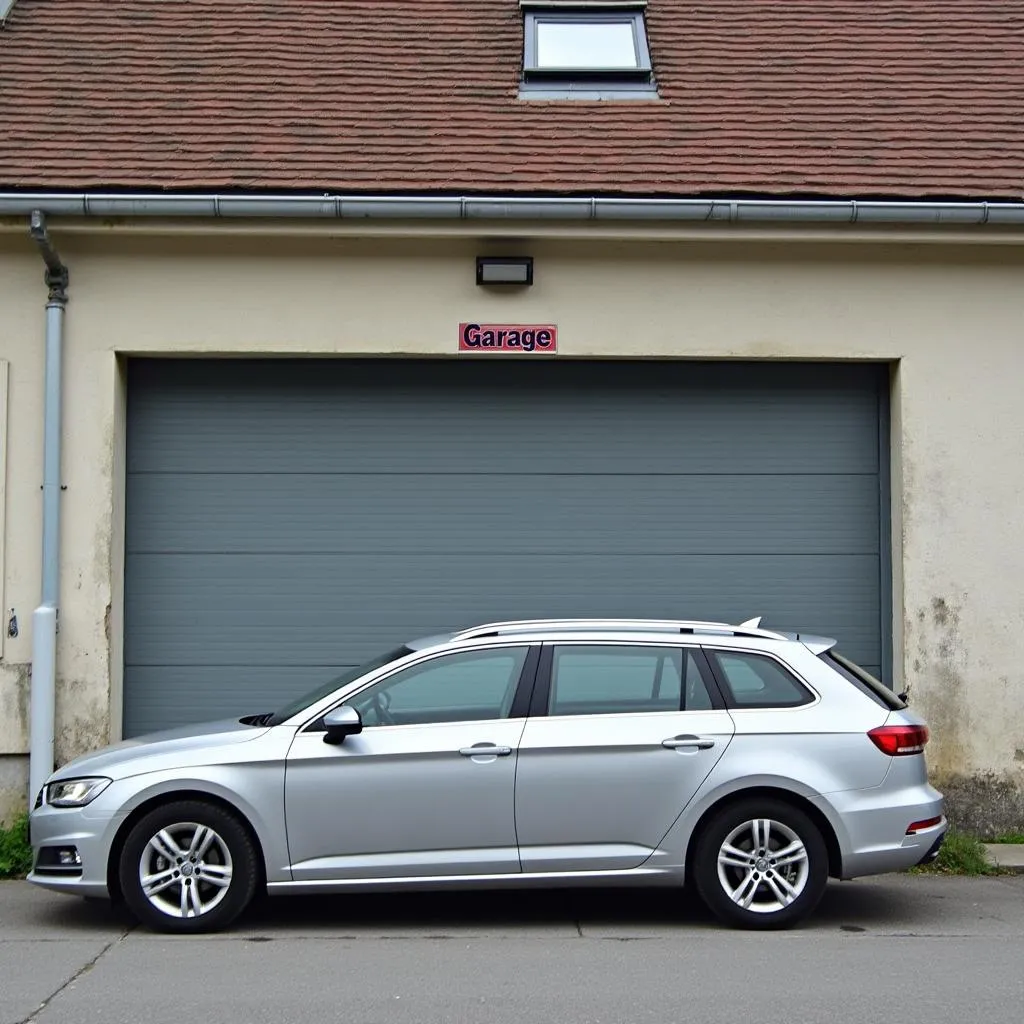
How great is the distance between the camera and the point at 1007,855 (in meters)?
9.24

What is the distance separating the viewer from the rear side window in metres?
7.30

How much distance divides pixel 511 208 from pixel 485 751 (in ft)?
13.3

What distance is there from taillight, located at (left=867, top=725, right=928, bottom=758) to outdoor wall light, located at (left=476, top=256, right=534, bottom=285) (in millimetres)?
4216

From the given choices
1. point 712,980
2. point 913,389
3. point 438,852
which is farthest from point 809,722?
point 913,389

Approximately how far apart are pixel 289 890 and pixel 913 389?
5586mm

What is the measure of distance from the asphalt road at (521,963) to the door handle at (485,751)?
92 centimetres

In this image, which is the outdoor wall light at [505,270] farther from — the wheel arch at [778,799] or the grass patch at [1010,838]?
the grass patch at [1010,838]

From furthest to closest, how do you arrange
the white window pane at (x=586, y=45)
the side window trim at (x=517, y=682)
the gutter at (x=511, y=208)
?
1. the white window pane at (x=586, y=45)
2. the gutter at (x=511, y=208)
3. the side window trim at (x=517, y=682)

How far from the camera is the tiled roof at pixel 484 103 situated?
9.80m

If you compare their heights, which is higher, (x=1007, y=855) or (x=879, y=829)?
(x=879, y=829)

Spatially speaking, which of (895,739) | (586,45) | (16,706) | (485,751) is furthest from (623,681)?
(586,45)

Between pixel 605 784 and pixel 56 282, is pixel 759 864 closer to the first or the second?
pixel 605 784

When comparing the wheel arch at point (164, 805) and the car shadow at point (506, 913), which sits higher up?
the wheel arch at point (164, 805)

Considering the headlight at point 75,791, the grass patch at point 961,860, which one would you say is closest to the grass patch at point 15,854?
the headlight at point 75,791
